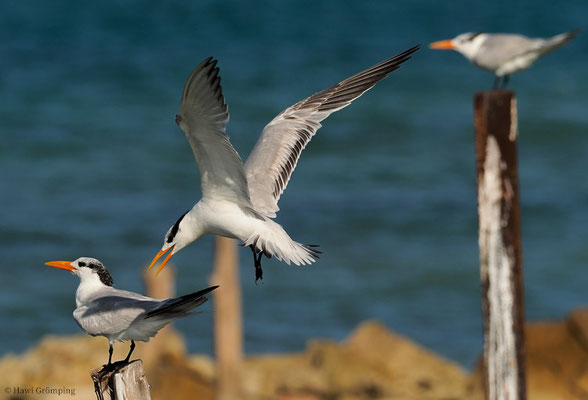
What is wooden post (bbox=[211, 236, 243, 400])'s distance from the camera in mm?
8516

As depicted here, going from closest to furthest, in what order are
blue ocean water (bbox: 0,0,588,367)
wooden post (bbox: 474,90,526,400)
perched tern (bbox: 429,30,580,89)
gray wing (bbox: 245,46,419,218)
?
wooden post (bbox: 474,90,526,400) < gray wing (bbox: 245,46,419,218) < perched tern (bbox: 429,30,580,89) < blue ocean water (bbox: 0,0,588,367)

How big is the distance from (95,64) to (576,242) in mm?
12205

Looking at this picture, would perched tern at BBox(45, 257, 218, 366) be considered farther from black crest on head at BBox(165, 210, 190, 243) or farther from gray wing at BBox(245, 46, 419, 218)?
gray wing at BBox(245, 46, 419, 218)

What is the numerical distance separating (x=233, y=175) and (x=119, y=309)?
1.01m

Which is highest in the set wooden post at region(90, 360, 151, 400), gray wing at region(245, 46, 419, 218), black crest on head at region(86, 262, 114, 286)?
→ gray wing at region(245, 46, 419, 218)

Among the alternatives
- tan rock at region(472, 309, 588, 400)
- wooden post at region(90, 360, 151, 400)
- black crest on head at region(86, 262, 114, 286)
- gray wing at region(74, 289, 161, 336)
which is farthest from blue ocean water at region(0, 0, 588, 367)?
wooden post at region(90, 360, 151, 400)

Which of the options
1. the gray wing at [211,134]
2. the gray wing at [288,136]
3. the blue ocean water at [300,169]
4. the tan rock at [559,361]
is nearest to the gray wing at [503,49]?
the gray wing at [288,136]

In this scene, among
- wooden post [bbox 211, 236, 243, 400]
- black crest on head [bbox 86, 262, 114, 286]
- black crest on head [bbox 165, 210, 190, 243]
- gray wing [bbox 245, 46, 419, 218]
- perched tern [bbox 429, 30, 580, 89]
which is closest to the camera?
black crest on head [bbox 86, 262, 114, 286]

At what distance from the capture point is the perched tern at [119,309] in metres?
4.03

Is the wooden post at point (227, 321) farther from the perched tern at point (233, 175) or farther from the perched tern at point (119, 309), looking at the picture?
the perched tern at point (119, 309)

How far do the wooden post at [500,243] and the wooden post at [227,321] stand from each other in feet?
11.6

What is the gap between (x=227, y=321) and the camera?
8.72m

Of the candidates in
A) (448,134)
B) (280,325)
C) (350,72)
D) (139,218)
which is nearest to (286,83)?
(350,72)

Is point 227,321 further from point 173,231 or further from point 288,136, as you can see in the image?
point 173,231
